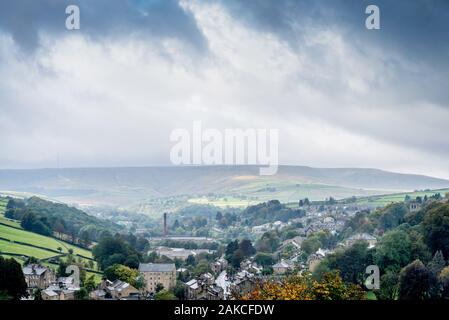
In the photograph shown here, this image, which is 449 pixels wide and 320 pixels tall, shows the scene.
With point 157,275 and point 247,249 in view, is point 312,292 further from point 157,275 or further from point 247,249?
point 247,249

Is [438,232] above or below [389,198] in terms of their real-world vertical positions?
above

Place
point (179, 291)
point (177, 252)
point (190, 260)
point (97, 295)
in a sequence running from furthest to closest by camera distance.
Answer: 1. point (177, 252)
2. point (190, 260)
3. point (179, 291)
4. point (97, 295)

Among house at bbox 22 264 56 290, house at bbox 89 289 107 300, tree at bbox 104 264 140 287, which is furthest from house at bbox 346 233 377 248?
house at bbox 22 264 56 290

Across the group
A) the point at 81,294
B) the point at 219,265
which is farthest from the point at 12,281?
the point at 219,265

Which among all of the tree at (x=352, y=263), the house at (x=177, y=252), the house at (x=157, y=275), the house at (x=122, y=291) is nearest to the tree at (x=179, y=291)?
the house at (x=157, y=275)
